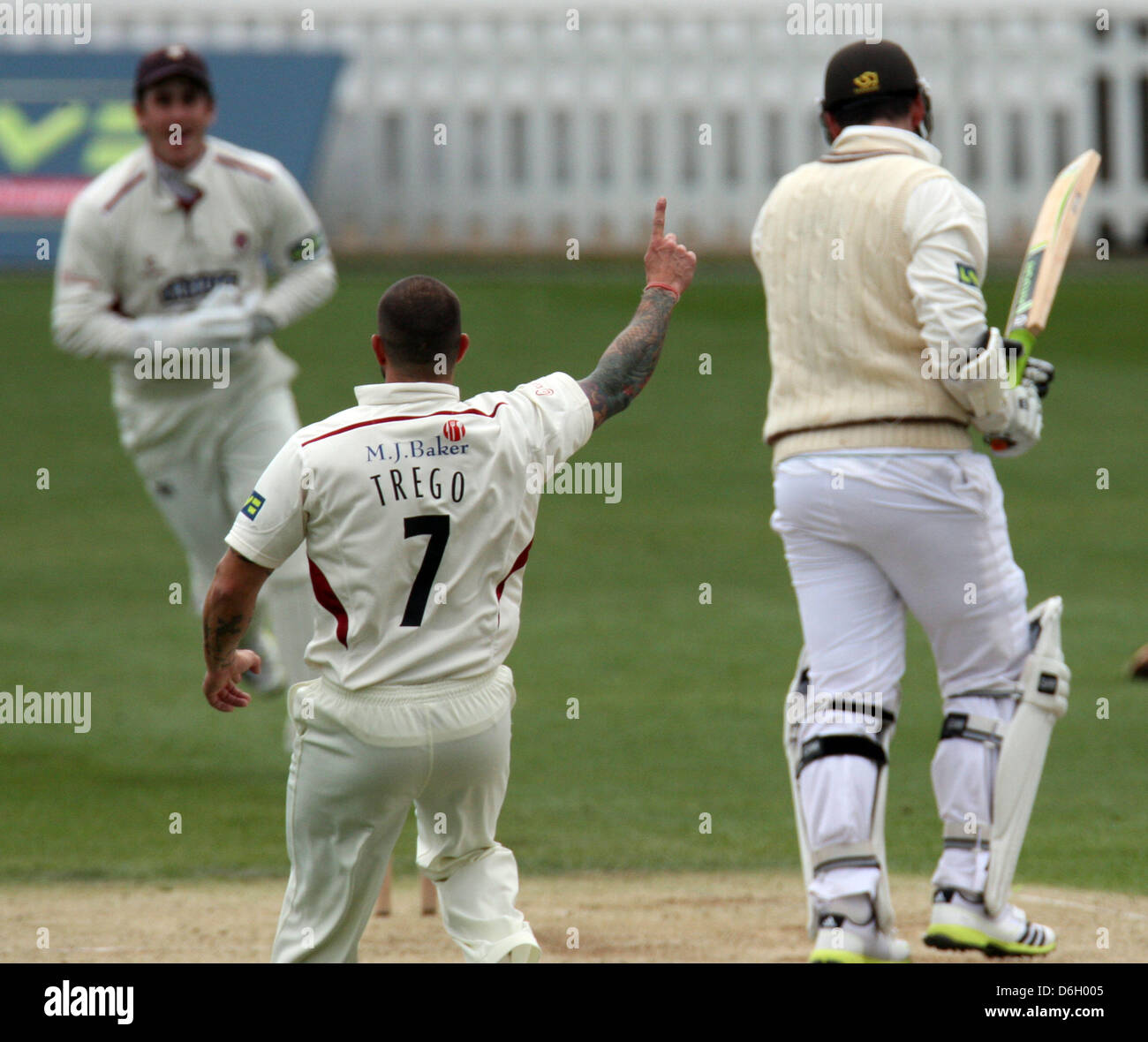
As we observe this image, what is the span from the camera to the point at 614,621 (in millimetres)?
10438

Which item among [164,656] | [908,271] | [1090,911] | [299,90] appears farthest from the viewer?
[299,90]

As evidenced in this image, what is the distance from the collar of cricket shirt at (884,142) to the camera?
501 cm

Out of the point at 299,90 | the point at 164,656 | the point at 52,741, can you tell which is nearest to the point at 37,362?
the point at 299,90

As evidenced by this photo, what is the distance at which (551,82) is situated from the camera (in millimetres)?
19328

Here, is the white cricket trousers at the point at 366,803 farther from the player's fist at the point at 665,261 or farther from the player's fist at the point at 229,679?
the player's fist at the point at 665,261

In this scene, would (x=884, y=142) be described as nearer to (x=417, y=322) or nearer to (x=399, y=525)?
(x=417, y=322)

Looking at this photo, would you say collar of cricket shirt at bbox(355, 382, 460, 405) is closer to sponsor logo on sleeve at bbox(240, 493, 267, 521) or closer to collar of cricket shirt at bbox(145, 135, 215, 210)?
sponsor logo on sleeve at bbox(240, 493, 267, 521)

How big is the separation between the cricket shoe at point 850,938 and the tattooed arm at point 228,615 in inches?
65.9

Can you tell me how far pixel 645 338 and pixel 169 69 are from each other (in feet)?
10.3

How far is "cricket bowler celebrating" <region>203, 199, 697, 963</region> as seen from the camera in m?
3.99

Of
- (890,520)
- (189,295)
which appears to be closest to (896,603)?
(890,520)

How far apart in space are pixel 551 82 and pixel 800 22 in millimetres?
2684

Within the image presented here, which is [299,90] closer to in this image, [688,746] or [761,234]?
[688,746]

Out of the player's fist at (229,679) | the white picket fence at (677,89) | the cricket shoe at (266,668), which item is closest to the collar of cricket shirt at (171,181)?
the cricket shoe at (266,668)
